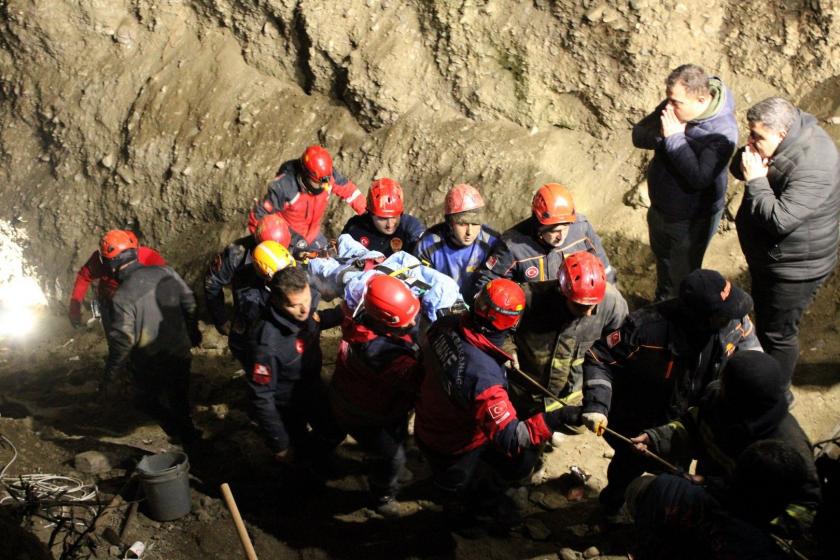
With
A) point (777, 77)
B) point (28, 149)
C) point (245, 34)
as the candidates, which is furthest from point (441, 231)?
point (28, 149)

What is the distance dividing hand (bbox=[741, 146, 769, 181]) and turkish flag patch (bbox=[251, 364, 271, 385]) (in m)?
3.66

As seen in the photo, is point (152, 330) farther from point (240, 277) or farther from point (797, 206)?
point (797, 206)

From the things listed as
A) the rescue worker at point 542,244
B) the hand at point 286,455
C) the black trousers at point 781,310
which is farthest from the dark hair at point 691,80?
the hand at point 286,455

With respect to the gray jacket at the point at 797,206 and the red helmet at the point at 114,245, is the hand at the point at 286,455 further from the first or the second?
the gray jacket at the point at 797,206

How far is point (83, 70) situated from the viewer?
34.4 feet

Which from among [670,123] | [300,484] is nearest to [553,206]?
[670,123]

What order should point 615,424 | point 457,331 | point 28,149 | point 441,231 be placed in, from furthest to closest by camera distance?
point 28,149, point 441,231, point 615,424, point 457,331

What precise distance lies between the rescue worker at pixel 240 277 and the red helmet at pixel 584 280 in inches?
97.7

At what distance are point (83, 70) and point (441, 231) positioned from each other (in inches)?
296

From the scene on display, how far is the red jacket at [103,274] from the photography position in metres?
6.51

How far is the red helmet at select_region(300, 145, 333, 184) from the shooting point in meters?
7.14

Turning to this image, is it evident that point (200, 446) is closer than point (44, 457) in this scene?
No

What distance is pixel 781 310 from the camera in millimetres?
5113

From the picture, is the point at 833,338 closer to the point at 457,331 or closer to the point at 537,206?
the point at 537,206
